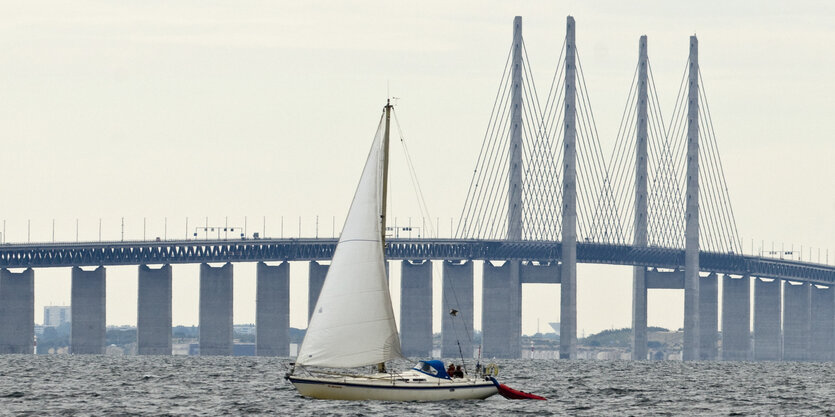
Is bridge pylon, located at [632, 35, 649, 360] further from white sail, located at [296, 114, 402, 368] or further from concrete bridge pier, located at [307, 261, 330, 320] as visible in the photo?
white sail, located at [296, 114, 402, 368]

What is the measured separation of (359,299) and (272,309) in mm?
118592

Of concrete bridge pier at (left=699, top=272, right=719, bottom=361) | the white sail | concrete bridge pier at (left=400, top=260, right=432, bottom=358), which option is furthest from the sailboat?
concrete bridge pier at (left=699, top=272, right=719, bottom=361)

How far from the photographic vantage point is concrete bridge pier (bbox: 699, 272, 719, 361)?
19288cm

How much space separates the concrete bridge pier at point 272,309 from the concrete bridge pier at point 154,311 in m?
9.89

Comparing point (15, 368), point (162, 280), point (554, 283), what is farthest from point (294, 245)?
point (15, 368)

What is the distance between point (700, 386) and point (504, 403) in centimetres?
2522

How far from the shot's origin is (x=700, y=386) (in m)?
84.1

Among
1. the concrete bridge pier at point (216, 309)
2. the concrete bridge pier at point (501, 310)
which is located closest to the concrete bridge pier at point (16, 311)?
the concrete bridge pier at point (216, 309)

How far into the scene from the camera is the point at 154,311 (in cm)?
16875

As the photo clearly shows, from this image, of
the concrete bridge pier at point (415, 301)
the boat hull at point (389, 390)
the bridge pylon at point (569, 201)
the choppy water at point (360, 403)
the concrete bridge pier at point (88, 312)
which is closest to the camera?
the boat hull at point (389, 390)

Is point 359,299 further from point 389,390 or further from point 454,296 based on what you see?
point 454,296

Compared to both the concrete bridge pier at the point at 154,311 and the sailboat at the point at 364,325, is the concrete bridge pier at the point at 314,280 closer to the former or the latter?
the concrete bridge pier at the point at 154,311

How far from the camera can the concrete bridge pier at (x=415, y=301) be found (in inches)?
7121

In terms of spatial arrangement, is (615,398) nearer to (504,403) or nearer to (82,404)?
(504,403)
